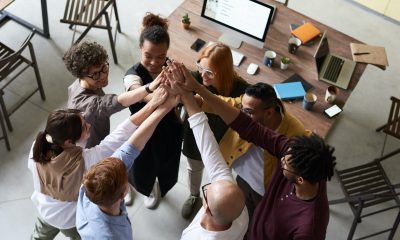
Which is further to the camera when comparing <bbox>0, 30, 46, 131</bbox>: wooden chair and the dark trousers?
<bbox>0, 30, 46, 131</bbox>: wooden chair

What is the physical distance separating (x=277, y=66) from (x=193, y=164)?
0.98m

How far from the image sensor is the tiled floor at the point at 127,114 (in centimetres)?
350

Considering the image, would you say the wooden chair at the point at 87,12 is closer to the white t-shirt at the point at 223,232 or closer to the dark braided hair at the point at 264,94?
the dark braided hair at the point at 264,94

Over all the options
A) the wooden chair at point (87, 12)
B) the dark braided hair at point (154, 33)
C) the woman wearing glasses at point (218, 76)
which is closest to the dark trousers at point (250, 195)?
the woman wearing glasses at point (218, 76)

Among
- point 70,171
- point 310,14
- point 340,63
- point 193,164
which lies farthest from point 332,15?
point 70,171

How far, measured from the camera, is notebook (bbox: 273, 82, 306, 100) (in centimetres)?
323

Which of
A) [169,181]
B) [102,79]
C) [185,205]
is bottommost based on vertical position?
[185,205]

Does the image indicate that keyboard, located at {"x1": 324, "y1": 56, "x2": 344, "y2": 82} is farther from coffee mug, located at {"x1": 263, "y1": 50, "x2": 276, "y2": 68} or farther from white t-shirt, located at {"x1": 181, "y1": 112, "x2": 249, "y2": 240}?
white t-shirt, located at {"x1": 181, "y1": 112, "x2": 249, "y2": 240}

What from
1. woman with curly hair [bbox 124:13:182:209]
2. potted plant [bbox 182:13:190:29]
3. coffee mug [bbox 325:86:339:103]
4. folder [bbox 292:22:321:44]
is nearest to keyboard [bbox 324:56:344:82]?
coffee mug [bbox 325:86:339:103]

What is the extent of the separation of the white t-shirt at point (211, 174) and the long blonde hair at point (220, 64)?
46 centimetres

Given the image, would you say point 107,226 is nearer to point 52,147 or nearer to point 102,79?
point 52,147

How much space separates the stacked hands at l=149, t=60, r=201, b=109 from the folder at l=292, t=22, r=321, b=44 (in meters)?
1.51

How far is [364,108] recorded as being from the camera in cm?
432

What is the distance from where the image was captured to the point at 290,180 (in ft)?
7.00
